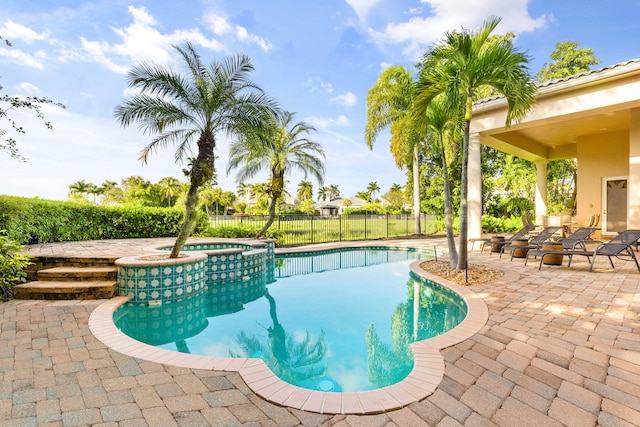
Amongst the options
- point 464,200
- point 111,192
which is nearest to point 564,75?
point 464,200

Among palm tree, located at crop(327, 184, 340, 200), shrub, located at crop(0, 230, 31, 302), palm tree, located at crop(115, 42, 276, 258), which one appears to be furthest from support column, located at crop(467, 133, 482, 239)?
palm tree, located at crop(327, 184, 340, 200)

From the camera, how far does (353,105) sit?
20.5 meters

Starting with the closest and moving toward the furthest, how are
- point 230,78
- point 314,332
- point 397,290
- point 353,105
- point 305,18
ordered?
point 314,332, point 230,78, point 397,290, point 305,18, point 353,105

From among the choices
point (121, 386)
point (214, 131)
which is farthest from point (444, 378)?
point (214, 131)

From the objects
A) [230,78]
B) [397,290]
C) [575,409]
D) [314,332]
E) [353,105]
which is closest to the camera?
[575,409]

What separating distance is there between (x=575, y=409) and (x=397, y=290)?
16.0 ft


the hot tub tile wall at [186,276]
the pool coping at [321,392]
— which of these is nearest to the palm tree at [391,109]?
the hot tub tile wall at [186,276]

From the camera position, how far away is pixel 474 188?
1064cm

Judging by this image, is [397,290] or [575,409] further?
[397,290]

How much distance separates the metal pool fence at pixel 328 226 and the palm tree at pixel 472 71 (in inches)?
355

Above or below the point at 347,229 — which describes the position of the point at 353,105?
above

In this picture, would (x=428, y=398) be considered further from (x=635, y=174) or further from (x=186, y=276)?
(x=635, y=174)

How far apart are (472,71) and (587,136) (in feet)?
31.6

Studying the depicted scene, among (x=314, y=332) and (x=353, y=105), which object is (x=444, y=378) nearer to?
(x=314, y=332)
